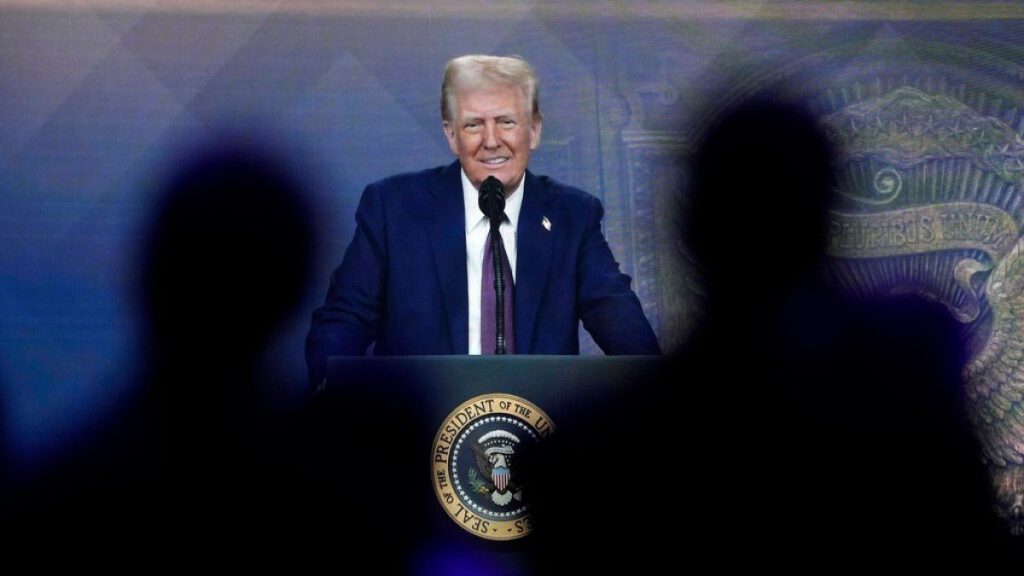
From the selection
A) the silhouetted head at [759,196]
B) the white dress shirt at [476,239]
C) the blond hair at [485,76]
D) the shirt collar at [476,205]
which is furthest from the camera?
the silhouetted head at [759,196]

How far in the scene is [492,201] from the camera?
3.36m

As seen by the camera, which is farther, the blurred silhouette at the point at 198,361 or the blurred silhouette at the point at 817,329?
the blurred silhouette at the point at 817,329

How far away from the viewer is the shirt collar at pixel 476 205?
4.43 meters

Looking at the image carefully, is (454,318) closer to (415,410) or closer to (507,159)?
(507,159)

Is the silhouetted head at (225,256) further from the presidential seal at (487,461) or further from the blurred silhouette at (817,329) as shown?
the presidential seal at (487,461)

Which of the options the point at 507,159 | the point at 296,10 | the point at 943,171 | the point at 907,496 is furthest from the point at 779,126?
the point at 296,10

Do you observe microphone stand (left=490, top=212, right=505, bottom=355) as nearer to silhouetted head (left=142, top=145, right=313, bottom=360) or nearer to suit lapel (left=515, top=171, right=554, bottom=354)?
suit lapel (left=515, top=171, right=554, bottom=354)

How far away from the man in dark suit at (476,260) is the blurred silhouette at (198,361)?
29 cm

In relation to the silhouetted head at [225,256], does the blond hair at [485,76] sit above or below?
above

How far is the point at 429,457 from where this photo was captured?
3023 millimetres

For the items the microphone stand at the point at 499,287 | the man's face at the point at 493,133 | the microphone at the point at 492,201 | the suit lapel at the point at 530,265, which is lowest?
the microphone stand at the point at 499,287

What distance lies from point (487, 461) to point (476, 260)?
1.44 metres

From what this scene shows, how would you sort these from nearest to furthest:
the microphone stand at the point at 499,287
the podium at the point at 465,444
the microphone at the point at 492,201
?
the podium at the point at 465,444 < the microphone stand at the point at 499,287 < the microphone at the point at 492,201

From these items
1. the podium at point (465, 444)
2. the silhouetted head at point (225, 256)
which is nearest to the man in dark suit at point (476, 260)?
the silhouetted head at point (225, 256)
